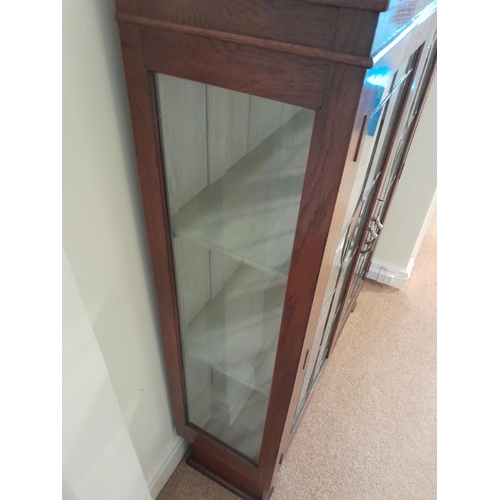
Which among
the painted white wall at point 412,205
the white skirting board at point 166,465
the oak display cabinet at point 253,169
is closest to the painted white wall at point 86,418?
the oak display cabinet at point 253,169

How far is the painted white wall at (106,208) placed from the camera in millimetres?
485

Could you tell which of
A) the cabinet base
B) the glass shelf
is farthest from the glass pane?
the cabinet base

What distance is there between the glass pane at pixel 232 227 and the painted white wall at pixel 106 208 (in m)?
0.06

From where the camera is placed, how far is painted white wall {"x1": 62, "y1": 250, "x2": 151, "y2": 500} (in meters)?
0.51

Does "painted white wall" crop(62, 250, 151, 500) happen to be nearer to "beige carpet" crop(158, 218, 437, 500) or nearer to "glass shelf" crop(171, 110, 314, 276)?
"glass shelf" crop(171, 110, 314, 276)

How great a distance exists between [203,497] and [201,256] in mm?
766

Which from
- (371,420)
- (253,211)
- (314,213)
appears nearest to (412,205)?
(371,420)

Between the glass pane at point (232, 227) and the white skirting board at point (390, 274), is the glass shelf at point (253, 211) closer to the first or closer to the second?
the glass pane at point (232, 227)

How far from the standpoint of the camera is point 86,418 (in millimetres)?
584

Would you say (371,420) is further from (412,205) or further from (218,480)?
(412,205)

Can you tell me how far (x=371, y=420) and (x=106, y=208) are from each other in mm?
1191

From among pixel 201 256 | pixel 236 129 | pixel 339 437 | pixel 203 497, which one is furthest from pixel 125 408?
pixel 339 437
